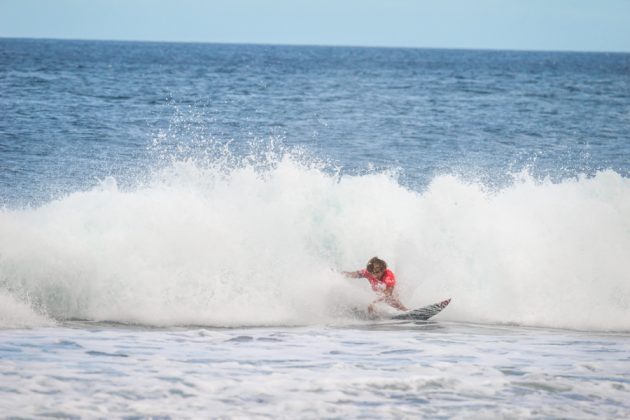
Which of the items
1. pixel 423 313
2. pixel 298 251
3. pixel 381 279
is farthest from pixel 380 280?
pixel 298 251

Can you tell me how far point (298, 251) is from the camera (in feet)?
49.4

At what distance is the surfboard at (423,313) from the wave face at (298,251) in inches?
21.9

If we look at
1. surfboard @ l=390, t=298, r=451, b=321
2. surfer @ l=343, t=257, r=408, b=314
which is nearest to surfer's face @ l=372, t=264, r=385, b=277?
surfer @ l=343, t=257, r=408, b=314

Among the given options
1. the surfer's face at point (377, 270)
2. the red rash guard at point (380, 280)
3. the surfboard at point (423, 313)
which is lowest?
the surfboard at point (423, 313)

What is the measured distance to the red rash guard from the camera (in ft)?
45.1

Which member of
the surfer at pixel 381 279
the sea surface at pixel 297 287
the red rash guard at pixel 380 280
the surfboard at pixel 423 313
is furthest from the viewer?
the red rash guard at pixel 380 280

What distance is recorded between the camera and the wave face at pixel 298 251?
13.5 meters

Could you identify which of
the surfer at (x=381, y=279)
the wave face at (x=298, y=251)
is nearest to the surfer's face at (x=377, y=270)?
the surfer at (x=381, y=279)

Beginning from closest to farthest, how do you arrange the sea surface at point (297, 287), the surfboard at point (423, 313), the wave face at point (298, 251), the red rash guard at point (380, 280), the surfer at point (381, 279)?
1. the sea surface at point (297, 287)
2. the surfboard at point (423, 313)
3. the wave face at point (298, 251)
4. the surfer at point (381, 279)
5. the red rash guard at point (380, 280)

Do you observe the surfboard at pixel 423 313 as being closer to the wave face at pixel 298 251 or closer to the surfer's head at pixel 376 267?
the wave face at pixel 298 251

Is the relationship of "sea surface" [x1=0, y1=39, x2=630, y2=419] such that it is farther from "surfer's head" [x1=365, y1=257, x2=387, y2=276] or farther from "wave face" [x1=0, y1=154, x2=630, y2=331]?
"surfer's head" [x1=365, y1=257, x2=387, y2=276]

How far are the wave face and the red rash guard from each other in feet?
0.52

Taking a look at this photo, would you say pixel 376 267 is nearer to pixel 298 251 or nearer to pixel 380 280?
pixel 380 280

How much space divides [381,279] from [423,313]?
89 cm
